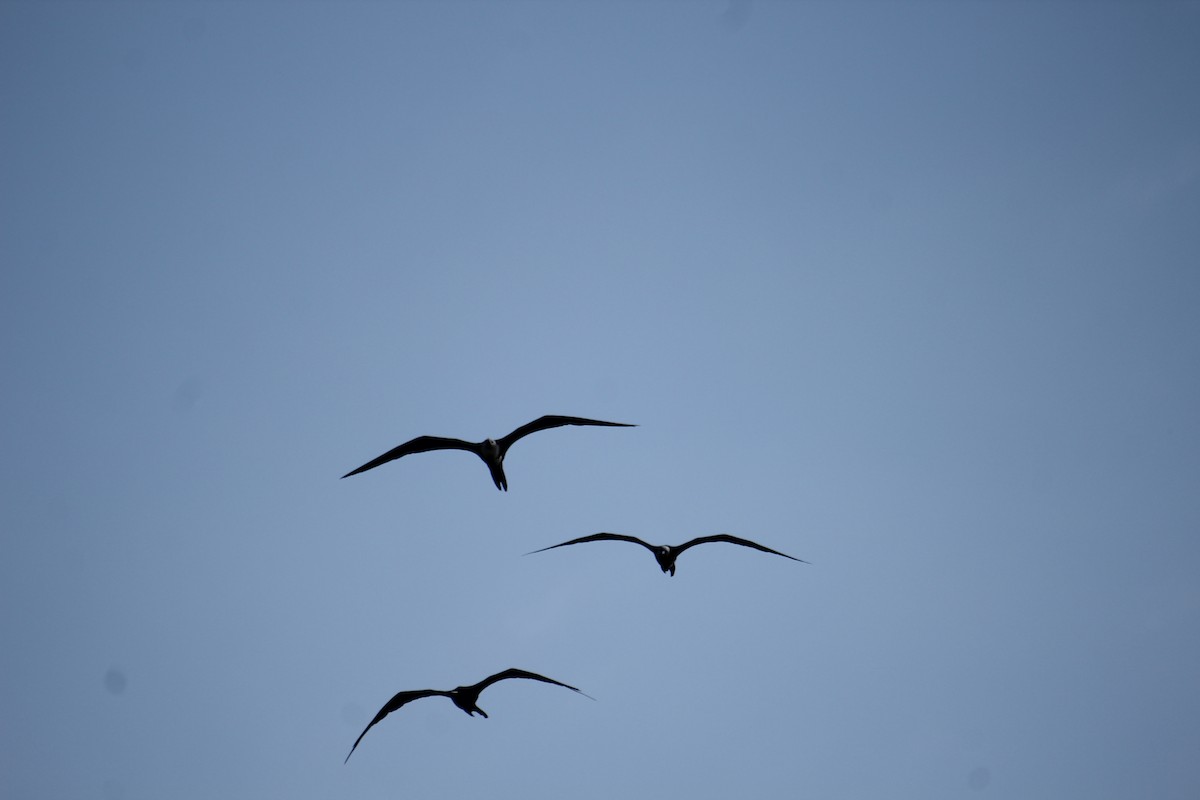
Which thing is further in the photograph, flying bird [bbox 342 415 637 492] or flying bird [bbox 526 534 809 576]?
flying bird [bbox 526 534 809 576]

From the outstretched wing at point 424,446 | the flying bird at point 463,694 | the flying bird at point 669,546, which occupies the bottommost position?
the flying bird at point 463,694

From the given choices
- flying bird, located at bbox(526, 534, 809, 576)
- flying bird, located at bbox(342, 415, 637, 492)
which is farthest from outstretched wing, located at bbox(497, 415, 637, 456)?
flying bird, located at bbox(526, 534, 809, 576)

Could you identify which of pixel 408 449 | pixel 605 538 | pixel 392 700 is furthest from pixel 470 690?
pixel 408 449

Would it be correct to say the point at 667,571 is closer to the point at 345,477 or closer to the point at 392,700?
the point at 392,700

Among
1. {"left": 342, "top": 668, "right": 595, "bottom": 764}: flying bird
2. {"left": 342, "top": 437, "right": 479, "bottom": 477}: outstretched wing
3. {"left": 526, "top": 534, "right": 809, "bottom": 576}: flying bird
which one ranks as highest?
{"left": 342, "top": 437, "right": 479, "bottom": 477}: outstretched wing

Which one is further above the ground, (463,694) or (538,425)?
(538,425)

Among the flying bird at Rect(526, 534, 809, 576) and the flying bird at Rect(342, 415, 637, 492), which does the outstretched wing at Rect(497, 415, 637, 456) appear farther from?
the flying bird at Rect(526, 534, 809, 576)

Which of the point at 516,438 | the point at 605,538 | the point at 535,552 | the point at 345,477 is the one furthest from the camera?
the point at 605,538

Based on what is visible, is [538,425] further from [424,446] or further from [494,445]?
[424,446]

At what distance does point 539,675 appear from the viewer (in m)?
28.9

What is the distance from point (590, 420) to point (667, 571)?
27.0 ft

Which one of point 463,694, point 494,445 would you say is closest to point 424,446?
point 494,445

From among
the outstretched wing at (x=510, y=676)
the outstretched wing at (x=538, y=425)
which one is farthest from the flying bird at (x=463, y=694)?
the outstretched wing at (x=538, y=425)

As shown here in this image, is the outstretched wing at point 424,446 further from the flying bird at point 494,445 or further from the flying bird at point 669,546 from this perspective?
the flying bird at point 669,546
